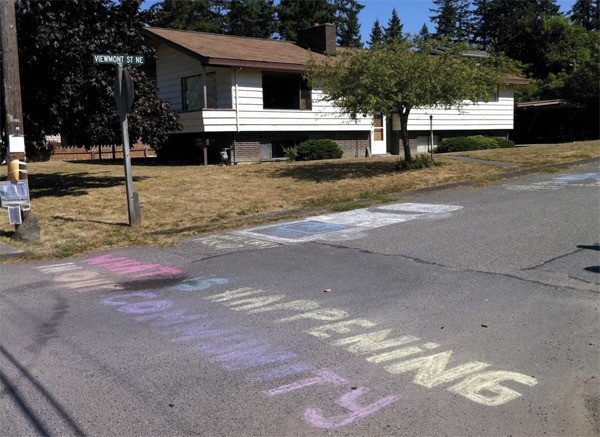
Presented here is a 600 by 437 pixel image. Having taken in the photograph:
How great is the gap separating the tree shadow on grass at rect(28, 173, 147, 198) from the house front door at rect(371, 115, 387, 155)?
40.0 feet

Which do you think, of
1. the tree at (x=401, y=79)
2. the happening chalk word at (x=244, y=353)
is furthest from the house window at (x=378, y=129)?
the happening chalk word at (x=244, y=353)

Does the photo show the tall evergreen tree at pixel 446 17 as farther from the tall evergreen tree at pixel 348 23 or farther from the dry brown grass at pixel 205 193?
the dry brown grass at pixel 205 193

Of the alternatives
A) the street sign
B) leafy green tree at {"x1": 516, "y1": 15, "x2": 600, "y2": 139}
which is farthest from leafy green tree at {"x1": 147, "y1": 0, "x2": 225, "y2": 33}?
the street sign

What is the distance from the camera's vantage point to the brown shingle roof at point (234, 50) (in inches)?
854

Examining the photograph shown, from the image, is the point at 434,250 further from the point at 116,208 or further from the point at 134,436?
the point at 116,208

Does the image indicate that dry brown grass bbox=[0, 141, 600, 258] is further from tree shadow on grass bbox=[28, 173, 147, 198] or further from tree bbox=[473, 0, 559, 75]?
tree bbox=[473, 0, 559, 75]

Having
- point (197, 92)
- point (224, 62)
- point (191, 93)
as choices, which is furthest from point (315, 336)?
point (191, 93)

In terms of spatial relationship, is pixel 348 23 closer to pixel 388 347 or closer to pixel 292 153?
pixel 292 153

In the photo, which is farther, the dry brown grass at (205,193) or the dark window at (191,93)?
the dark window at (191,93)

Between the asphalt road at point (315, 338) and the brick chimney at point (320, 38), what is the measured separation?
1978 cm

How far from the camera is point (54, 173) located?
2158 centimetres

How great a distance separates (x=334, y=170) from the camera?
1862cm

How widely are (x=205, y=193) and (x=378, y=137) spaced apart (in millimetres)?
14288

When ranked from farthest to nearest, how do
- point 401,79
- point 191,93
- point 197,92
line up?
point 191,93
point 197,92
point 401,79
